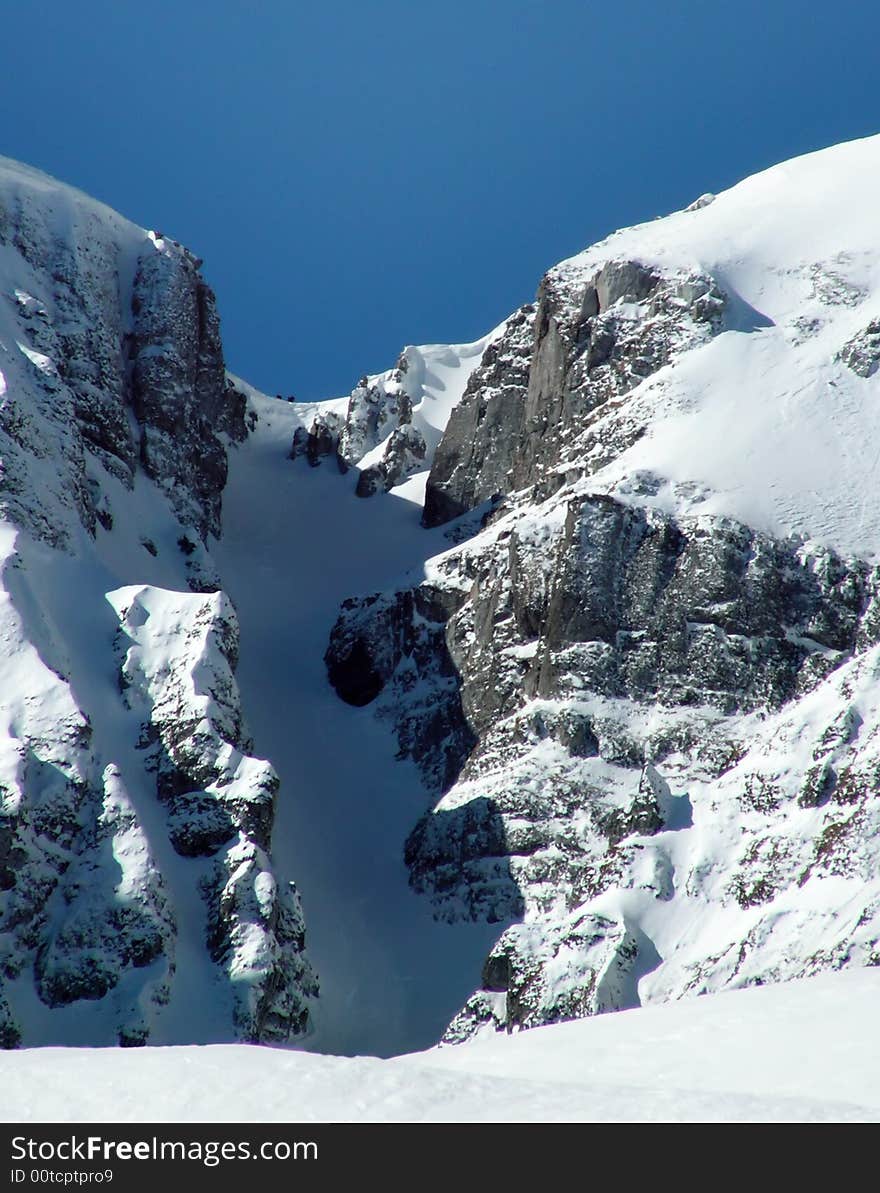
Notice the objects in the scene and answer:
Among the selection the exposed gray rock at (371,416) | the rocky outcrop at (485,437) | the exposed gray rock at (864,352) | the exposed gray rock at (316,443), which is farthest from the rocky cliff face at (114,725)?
the exposed gray rock at (864,352)

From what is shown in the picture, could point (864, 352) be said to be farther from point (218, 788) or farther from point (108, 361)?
point (108, 361)

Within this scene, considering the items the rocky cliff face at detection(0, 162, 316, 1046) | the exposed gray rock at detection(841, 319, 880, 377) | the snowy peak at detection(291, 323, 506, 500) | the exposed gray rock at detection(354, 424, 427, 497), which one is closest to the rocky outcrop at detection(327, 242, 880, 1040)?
the exposed gray rock at detection(841, 319, 880, 377)

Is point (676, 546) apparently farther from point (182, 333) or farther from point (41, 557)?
point (182, 333)

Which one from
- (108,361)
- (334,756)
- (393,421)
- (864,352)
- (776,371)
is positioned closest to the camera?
(334,756)

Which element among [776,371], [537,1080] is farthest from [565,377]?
[537,1080]

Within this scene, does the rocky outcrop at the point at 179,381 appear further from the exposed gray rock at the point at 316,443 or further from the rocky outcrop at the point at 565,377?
the rocky outcrop at the point at 565,377

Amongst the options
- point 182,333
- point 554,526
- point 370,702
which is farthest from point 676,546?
point 182,333

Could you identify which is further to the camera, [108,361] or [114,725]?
[108,361]
